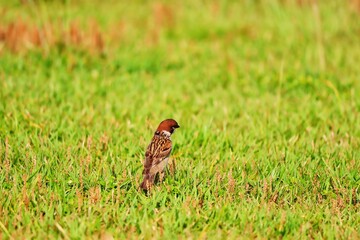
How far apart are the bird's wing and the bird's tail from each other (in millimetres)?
51

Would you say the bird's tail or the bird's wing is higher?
the bird's wing

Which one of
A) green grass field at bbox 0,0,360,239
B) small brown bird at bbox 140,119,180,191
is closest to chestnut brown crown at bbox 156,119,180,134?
small brown bird at bbox 140,119,180,191

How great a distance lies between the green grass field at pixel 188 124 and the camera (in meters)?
3.99

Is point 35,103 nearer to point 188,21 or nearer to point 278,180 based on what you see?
point 278,180

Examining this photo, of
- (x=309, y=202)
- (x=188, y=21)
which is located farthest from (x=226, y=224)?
(x=188, y=21)

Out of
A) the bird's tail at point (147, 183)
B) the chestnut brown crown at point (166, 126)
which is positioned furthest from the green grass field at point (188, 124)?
the chestnut brown crown at point (166, 126)

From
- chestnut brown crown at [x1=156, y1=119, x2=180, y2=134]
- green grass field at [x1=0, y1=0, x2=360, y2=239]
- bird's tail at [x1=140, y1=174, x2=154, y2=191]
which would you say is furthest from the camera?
chestnut brown crown at [x1=156, y1=119, x2=180, y2=134]

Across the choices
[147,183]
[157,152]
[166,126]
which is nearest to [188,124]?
[166,126]

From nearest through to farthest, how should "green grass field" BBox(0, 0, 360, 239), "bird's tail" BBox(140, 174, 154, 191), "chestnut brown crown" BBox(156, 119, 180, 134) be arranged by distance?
"green grass field" BBox(0, 0, 360, 239) → "bird's tail" BBox(140, 174, 154, 191) → "chestnut brown crown" BBox(156, 119, 180, 134)

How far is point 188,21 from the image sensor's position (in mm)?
10578

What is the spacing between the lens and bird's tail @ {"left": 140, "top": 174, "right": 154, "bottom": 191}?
4223mm

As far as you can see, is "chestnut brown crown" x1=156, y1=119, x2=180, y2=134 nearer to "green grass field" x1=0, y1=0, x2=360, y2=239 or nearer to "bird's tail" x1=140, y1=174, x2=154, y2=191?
"green grass field" x1=0, y1=0, x2=360, y2=239

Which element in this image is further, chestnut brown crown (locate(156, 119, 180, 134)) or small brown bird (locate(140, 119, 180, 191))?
chestnut brown crown (locate(156, 119, 180, 134))

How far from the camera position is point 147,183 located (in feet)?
13.9
